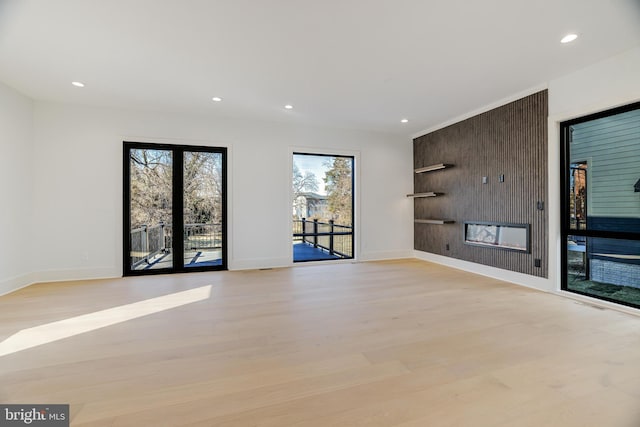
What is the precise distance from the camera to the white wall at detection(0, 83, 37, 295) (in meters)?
3.60

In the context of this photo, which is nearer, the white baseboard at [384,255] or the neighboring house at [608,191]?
the neighboring house at [608,191]

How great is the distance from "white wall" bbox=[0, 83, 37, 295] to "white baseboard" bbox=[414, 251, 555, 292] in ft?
21.7

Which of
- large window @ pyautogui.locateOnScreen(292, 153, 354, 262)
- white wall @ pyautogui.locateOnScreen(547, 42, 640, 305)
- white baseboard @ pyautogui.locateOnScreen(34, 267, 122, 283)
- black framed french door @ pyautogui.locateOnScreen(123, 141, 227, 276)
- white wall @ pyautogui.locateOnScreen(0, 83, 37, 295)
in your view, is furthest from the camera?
large window @ pyautogui.locateOnScreen(292, 153, 354, 262)

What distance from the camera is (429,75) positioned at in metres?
3.39

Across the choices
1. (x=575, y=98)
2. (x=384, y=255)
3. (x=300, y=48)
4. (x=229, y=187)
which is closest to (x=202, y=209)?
(x=229, y=187)

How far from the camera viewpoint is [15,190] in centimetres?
380

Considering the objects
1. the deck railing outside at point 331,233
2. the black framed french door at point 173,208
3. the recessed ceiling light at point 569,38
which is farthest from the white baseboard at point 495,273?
the black framed french door at point 173,208

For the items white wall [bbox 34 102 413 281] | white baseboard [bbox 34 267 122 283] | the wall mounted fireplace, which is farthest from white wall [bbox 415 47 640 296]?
white baseboard [bbox 34 267 122 283]

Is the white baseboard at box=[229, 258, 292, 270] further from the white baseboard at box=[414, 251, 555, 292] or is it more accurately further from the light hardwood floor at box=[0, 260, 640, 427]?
the white baseboard at box=[414, 251, 555, 292]

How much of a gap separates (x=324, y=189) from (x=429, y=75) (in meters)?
2.98

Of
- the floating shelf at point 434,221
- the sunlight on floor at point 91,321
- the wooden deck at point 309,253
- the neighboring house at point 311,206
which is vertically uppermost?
the neighboring house at point 311,206

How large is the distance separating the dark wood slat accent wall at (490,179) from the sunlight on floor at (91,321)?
425cm

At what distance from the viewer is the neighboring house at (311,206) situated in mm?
5633

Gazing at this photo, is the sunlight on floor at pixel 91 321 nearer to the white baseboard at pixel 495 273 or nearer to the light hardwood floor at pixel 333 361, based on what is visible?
the light hardwood floor at pixel 333 361
